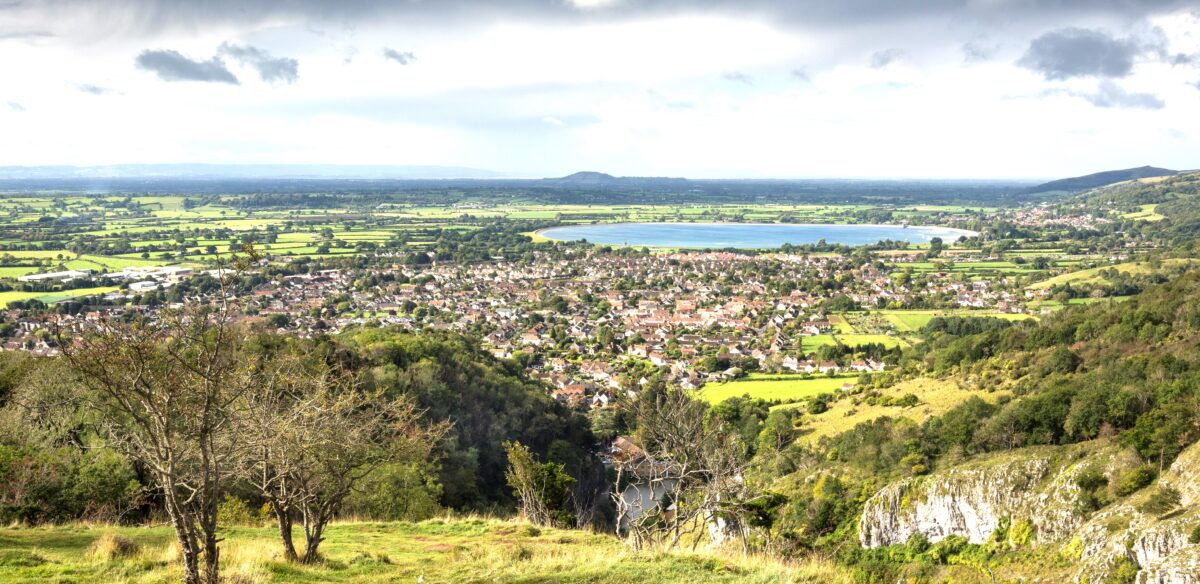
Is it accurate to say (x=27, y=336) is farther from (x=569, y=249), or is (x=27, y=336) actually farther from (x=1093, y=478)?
(x=569, y=249)

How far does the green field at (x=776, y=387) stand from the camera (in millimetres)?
38062

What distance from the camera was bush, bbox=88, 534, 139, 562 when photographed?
28.8ft

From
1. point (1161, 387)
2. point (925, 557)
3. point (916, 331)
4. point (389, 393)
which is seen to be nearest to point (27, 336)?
point (389, 393)

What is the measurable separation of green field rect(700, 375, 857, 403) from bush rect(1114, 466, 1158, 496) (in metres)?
21.3

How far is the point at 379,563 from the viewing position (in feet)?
32.6

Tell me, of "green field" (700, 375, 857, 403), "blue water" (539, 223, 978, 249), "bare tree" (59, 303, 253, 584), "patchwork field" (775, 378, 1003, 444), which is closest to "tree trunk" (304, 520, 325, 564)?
"bare tree" (59, 303, 253, 584)

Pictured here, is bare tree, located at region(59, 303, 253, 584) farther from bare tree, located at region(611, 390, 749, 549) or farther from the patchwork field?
the patchwork field

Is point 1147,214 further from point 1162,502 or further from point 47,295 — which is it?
point 47,295

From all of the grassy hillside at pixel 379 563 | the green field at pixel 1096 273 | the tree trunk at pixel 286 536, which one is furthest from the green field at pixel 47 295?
the green field at pixel 1096 273

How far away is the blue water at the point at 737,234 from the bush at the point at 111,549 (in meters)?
113

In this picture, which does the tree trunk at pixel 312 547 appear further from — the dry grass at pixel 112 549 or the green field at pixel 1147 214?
the green field at pixel 1147 214

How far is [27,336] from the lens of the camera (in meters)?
40.2

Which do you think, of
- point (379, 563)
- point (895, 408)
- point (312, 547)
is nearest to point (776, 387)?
point (895, 408)

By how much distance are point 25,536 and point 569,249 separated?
101 metres
